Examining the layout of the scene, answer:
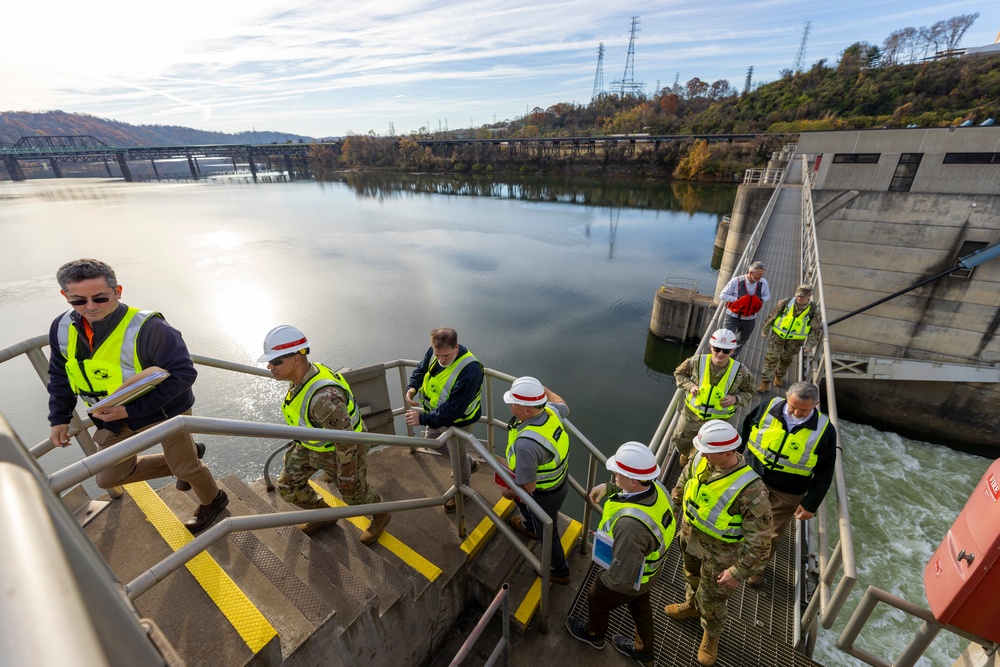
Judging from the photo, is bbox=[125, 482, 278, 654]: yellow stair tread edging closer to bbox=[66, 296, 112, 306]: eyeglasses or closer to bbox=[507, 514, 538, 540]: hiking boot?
bbox=[66, 296, 112, 306]: eyeglasses

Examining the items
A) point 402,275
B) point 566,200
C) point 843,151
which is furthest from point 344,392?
point 566,200

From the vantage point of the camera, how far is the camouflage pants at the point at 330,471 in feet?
10.9

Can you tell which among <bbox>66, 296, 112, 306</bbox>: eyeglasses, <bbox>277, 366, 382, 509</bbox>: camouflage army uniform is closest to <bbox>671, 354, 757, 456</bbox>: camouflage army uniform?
<bbox>277, 366, 382, 509</bbox>: camouflage army uniform

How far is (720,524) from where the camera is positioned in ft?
10.4

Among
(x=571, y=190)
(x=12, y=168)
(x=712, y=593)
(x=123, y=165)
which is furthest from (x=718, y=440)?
(x=12, y=168)

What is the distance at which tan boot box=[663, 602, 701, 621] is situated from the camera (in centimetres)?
369

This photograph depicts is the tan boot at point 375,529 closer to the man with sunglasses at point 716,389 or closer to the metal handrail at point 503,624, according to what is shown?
the metal handrail at point 503,624

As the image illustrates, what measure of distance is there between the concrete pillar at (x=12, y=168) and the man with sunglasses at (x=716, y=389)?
13733cm

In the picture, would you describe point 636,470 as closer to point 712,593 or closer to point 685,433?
point 712,593

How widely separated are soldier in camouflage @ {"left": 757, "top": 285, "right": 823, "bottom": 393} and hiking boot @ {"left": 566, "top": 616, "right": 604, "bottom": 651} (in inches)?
200

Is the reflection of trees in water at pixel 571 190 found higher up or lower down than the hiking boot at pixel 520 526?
lower down

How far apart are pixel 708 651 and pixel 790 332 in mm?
4764

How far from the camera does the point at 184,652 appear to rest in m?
2.27

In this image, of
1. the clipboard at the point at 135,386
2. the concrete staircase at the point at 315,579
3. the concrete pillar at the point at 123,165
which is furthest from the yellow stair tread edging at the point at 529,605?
the concrete pillar at the point at 123,165
